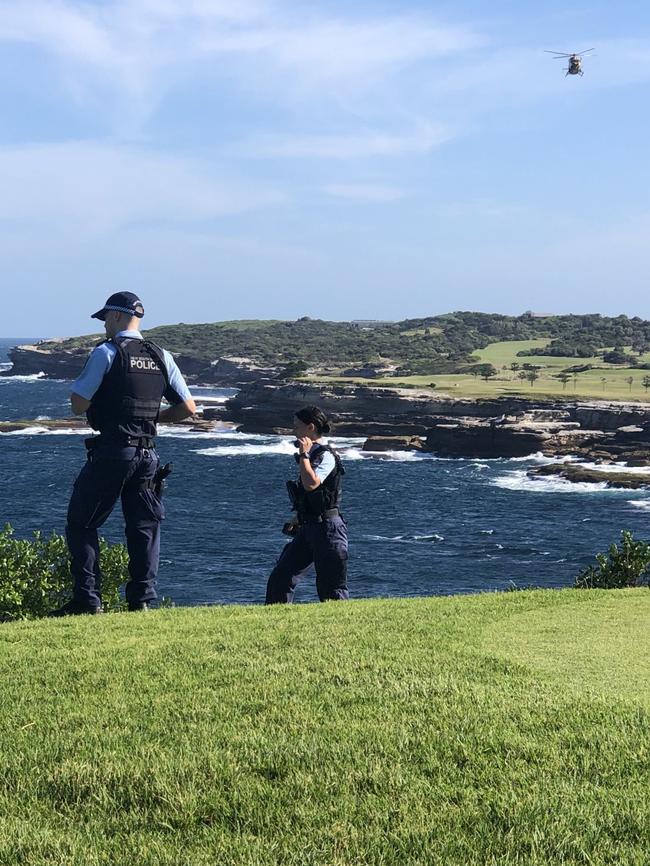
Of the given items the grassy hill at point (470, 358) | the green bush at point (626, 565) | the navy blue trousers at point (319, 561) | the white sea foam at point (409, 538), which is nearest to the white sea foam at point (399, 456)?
the grassy hill at point (470, 358)

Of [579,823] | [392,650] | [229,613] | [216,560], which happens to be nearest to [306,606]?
[229,613]

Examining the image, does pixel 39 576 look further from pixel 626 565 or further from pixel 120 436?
pixel 626 565

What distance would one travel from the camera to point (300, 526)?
9.12 m

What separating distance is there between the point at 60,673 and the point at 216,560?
3716 centimetres

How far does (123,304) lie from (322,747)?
4.70 meters

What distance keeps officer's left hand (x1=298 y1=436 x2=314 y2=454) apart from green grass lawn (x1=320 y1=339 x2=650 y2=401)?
81298mm

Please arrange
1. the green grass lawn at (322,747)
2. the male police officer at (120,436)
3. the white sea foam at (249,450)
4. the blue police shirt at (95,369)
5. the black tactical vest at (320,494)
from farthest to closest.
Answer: the white sea foam at (249,450) < the black tactical vest at (320,494) < the male police officer at (120,436) < the blue police shirt at (95,369) < the green grass lawn at (322,747)

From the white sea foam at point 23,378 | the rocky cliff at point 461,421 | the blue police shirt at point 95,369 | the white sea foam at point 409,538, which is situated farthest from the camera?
the white sea foam at point 23,378

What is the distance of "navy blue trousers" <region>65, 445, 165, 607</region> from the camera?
25.9ft

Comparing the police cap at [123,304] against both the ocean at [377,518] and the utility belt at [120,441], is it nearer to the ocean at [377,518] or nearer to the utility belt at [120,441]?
the utility belt at [120,441]

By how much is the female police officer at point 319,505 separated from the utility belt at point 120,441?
1.45 m

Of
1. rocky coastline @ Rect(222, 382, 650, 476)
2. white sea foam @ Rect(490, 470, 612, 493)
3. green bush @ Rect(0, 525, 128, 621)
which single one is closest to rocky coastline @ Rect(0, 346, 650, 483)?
rocky coastline @ Rect(222, 382, 650, 476)

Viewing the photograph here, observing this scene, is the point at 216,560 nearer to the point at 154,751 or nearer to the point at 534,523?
the point at 534,523

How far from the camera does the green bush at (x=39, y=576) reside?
12.2m
